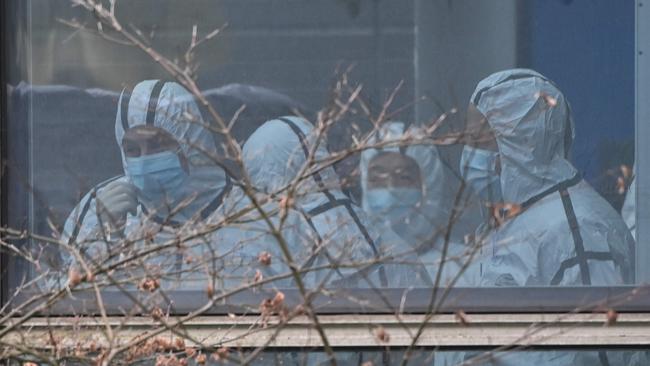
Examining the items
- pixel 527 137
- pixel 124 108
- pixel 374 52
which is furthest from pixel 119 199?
pixel 527 137

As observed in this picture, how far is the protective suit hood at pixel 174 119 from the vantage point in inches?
174

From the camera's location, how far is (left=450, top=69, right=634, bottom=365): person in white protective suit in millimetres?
4430

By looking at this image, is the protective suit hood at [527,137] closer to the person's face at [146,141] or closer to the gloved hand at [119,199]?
the person's face at [146,141]

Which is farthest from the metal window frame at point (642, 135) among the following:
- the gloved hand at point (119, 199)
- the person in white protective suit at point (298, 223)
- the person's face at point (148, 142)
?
the gloved hand at point (119, 199)

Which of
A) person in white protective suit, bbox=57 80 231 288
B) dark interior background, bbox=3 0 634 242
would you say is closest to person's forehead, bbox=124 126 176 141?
person in white protective suit, bbox=57 80 231 288

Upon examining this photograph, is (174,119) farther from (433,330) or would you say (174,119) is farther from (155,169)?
(433,330)

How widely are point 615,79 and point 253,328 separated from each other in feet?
4.90

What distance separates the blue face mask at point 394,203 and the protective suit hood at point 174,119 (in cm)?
52

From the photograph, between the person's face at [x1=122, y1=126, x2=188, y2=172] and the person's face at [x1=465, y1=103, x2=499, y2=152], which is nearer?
the person's face at [x1=465, y1=103, x2=499, y2=152]

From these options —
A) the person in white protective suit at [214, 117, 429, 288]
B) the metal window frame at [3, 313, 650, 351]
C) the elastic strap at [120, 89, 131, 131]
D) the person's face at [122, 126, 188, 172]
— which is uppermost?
the elastic strap at [120, 89, 131, 131]

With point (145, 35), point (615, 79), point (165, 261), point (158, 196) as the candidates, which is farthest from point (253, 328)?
point (615, 79)

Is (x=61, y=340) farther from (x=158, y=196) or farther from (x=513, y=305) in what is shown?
(x=513, y=305)

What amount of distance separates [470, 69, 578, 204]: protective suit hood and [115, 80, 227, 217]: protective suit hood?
944 millimetres

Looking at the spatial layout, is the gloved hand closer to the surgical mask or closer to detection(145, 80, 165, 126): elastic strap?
detection(145, 80, 165, 126): elastic strap
